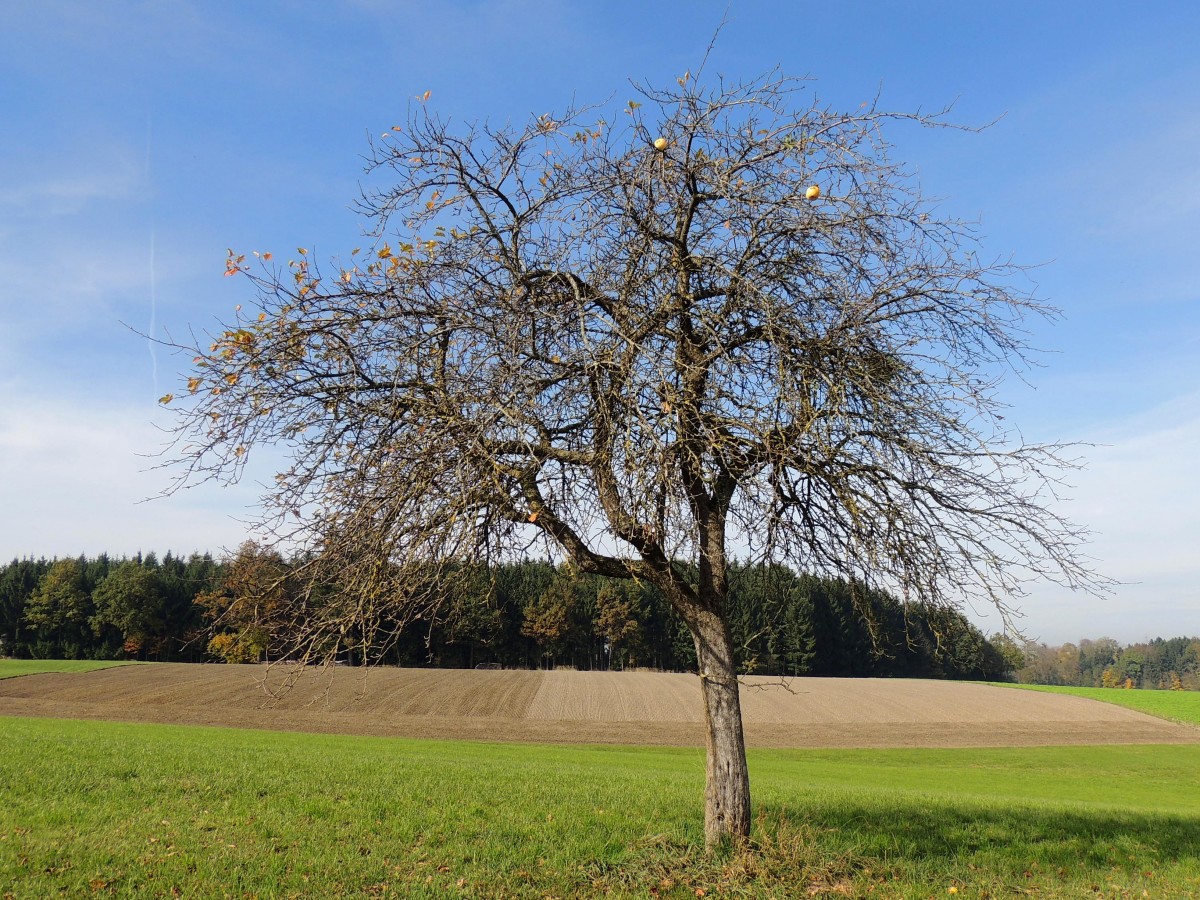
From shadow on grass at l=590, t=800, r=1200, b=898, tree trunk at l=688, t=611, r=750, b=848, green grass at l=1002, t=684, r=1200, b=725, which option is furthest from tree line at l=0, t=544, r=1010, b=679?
tree trunk at l=688, t=611, r=750, b=848

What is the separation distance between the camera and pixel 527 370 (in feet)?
22.8

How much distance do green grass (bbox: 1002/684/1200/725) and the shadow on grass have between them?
43793 millimetres

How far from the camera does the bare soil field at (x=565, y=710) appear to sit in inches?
1353

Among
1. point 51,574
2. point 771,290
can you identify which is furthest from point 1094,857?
point 51,574

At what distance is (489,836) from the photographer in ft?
29.1

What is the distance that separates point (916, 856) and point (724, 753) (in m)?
3.18

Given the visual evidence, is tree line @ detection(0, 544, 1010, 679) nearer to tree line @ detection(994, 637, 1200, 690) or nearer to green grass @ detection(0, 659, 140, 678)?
green grass @ detection(0, 659, 140, 678)

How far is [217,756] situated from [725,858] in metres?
11.1

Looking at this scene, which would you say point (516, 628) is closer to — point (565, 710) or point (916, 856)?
point (565, 710)

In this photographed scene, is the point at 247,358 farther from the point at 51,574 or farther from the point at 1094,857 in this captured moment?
the point at 51,574

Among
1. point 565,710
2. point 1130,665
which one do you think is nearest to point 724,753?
point 565,710

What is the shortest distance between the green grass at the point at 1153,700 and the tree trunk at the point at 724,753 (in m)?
50.3

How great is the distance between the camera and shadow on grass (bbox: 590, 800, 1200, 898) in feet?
23.8

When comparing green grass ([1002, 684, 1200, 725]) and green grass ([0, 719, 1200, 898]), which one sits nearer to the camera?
green grass ([0, 719, 1200, 898])
